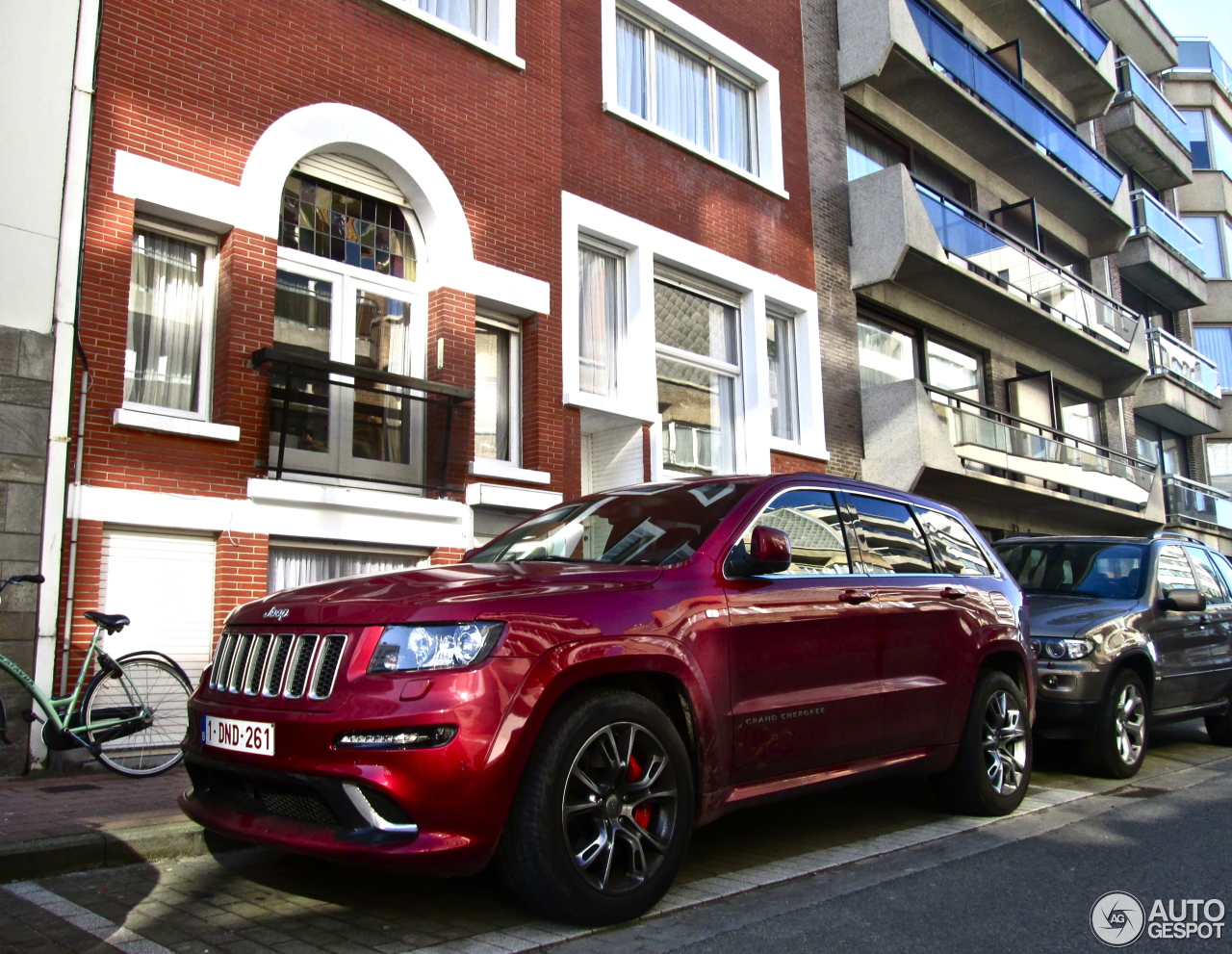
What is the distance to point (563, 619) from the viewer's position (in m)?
4.16

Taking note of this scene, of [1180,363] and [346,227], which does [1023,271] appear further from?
[346,227]

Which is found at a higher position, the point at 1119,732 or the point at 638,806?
the point at 638,806

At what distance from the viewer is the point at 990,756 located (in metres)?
6.30

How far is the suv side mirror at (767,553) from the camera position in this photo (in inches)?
185

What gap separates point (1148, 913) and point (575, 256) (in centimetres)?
918

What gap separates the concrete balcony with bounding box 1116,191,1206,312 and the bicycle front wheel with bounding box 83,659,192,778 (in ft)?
81.2

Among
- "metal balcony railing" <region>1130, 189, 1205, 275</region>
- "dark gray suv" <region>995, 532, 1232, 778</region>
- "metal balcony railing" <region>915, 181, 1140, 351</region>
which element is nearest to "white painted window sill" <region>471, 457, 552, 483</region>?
"dark gray suv" <region>995, 532, 1232, 778</region>

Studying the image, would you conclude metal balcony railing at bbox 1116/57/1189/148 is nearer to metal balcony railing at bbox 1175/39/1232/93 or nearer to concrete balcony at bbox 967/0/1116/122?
concrete balcony at bbox 967/0/1116/122

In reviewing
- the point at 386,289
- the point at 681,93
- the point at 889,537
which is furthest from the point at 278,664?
the point at 681,93

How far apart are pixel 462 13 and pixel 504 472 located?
16.1 ft

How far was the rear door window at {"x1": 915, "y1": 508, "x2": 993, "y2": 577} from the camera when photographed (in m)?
6.44

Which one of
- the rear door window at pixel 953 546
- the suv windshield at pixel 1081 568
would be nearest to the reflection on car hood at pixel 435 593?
the rear door window at pixel 953 546

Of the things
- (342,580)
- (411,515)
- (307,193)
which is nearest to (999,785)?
(342,580)

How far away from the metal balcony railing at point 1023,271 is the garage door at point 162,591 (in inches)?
470
